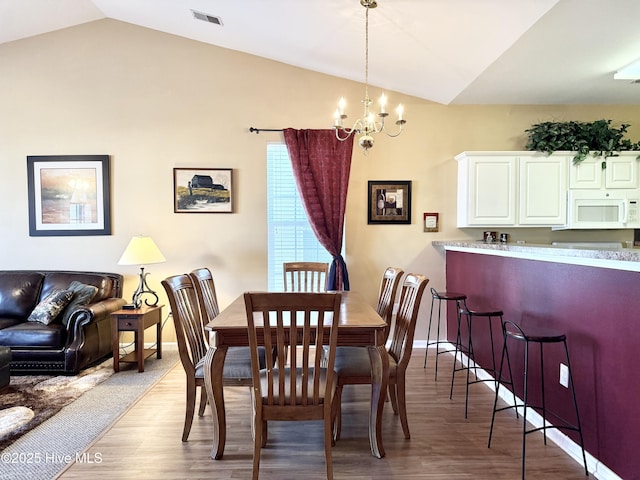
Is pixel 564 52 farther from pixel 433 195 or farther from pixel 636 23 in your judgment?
pixel 433 195

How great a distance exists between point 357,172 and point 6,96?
155 inches

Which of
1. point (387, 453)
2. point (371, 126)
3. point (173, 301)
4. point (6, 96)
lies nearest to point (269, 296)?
point (173, 301)

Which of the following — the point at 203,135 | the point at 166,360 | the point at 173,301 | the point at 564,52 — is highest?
the point at 564,52

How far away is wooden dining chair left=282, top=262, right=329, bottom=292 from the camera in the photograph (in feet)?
10.9

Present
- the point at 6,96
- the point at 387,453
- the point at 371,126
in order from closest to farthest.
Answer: the point at 387,453
the point at 371,126
the point at 6,96

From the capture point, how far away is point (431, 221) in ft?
13.2

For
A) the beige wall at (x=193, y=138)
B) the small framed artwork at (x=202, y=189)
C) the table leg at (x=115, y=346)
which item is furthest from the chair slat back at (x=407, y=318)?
the table leg at (x=115, y=346)

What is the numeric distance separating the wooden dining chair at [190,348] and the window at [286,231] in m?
1.74

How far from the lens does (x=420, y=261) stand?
159 inches

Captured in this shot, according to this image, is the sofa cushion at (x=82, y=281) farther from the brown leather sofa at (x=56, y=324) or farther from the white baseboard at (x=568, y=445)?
the white baseboard at (x=568, y=445)

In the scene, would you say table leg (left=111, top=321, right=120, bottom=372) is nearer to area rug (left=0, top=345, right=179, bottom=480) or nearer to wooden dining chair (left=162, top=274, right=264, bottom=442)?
area rug (left=0, top=345, right=179, bottom=480)

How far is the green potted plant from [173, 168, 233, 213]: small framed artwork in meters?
3.33

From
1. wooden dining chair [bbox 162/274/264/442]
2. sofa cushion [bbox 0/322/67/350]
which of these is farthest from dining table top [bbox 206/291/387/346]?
sofa cushion [bbox 0/322/67/350]

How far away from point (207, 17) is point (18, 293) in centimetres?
331
